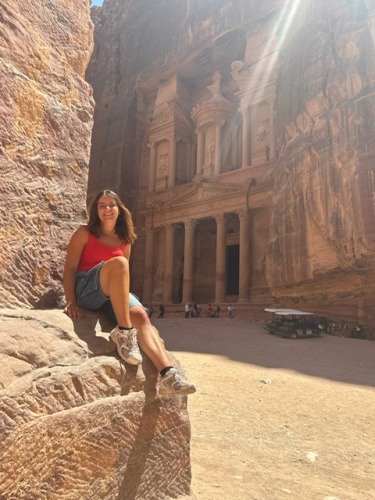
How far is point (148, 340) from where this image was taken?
2373mm

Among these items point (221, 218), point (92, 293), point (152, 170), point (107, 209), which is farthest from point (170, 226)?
point (92, 293)

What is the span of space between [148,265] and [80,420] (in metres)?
28.1

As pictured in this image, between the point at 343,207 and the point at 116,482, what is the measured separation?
1396 centimetres

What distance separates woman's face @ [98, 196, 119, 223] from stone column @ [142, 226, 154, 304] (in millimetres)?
26880

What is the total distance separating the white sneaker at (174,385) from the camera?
223cm

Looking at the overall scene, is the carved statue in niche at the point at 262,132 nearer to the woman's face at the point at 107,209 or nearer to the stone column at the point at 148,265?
the stone column at the point at 148,265

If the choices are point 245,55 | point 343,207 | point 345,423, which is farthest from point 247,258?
point 345,423

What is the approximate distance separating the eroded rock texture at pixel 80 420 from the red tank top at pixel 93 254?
0.32 m

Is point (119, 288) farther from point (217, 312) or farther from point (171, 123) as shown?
point (171, 123)

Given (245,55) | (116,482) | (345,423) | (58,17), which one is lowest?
(345,423)

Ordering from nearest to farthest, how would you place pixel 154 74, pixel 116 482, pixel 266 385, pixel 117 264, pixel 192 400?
pixel 116 482
pixel 117 264
pixel 192 400
pixel 266 385
pixel 154 74

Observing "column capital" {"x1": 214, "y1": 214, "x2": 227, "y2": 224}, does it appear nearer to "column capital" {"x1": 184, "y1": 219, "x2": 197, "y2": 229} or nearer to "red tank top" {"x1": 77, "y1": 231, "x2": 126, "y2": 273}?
"column capital" {"x1": 184, "y1": 219, "x2": 197, "y2": 229}

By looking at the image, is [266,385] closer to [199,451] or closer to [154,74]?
[199,451]

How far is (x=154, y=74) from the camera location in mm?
34594
